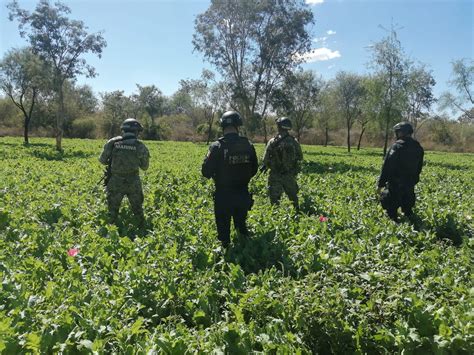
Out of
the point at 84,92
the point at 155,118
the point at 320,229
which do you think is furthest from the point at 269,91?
the point at 84,92

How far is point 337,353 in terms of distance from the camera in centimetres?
350

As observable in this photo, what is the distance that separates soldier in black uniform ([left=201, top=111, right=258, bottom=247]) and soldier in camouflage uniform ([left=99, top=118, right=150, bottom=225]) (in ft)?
6.69

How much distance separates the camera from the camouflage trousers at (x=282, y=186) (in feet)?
27.2

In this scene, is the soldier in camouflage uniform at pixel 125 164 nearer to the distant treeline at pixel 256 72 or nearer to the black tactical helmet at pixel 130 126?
the black tactical helmet at pixel 130 126

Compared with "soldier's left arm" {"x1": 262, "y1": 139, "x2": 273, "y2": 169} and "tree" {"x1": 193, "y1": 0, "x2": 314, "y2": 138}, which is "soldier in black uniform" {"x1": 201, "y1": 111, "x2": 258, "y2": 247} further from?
"tree" {"x1": 193, "y1": 0, "x2": 314, "y2": 138}

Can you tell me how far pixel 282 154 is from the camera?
26.6ft

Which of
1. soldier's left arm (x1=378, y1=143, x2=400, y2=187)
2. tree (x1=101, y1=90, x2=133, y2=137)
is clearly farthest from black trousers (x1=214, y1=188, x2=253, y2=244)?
tree (x1=101, y1=90, x2=133, y2=137)

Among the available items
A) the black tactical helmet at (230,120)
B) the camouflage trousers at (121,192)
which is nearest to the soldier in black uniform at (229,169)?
the black tactical helmet at (230,120)

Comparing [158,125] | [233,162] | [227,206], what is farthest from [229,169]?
→ [158,125]

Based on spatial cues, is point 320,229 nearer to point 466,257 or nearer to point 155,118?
point 466,257

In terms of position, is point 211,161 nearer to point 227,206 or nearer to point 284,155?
point 227,206

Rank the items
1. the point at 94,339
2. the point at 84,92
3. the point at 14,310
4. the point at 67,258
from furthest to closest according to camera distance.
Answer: the point at 84,92 < the point at 67,258 < the point at 14,310 < the point at 94,339

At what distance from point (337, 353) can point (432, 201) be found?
727cm

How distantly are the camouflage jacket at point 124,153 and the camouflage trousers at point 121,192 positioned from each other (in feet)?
0.46
